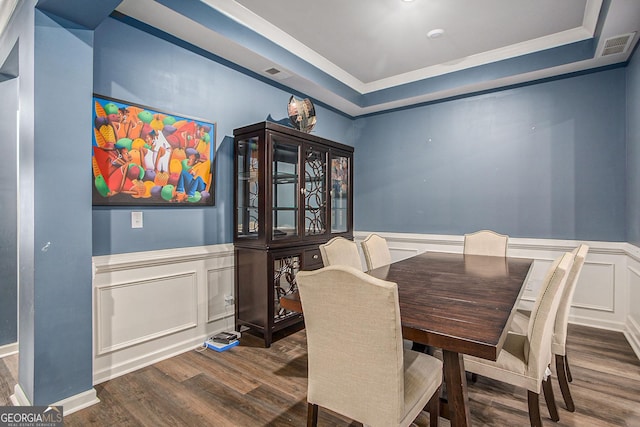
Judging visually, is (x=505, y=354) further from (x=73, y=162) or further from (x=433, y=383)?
(x=73, y=162)

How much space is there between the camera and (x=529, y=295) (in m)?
3.57

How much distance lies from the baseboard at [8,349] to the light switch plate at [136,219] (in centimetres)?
155

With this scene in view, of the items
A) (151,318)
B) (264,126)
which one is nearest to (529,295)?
(264,126)

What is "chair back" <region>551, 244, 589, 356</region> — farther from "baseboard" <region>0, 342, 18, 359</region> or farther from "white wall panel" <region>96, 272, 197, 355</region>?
"baseboard" <region>0, 342, 18, 359</region>

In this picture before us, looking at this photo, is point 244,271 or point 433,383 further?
point 244,271

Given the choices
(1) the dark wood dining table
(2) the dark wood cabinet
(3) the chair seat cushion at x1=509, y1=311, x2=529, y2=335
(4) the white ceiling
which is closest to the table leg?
(1) the dark wood dining table

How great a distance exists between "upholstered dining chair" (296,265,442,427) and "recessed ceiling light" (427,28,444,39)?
275 centimetres

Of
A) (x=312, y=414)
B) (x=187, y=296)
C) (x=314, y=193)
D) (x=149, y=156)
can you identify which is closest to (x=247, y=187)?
(x=314, y=193)

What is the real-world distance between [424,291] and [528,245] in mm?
2373

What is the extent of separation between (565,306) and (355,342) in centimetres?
134

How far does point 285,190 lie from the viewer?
120 inches

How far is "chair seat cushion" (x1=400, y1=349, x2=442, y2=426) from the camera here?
1.29 meters

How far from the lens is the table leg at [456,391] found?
1.30 meters

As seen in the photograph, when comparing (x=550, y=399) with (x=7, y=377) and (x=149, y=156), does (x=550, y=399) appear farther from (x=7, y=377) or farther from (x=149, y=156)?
(x=7, y=377)
